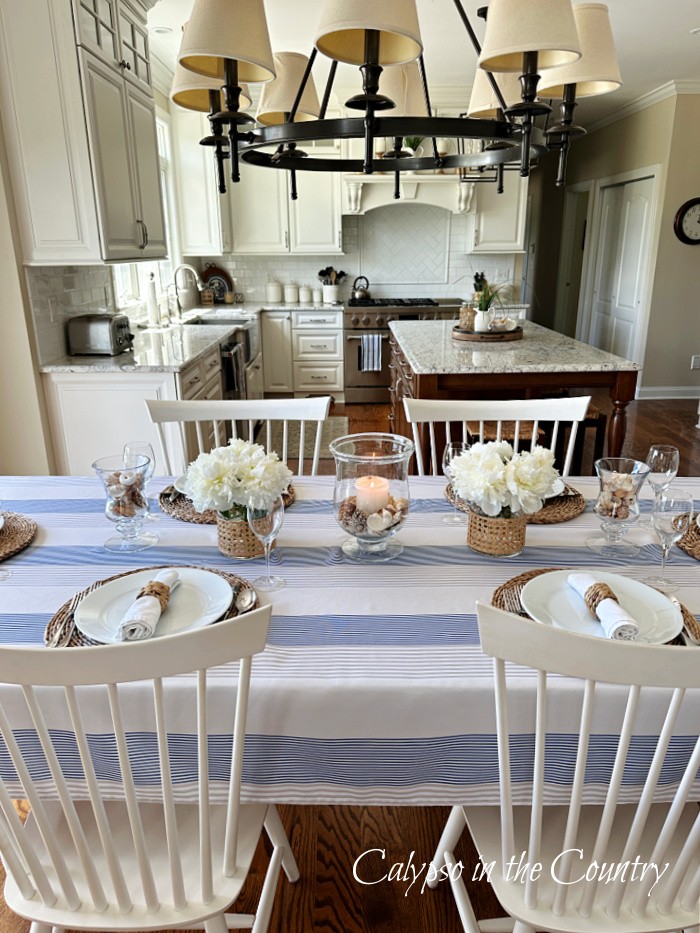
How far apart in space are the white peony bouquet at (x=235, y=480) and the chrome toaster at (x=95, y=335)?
218 cm

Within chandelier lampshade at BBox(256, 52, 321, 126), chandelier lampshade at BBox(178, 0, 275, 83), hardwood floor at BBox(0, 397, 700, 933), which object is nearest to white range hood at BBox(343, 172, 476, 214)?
chandelier lampshade at BBox(256, 52, 321, 126)

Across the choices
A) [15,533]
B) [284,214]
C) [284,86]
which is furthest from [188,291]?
[15,533]

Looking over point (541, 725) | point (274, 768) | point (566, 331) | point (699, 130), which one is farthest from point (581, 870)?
point (566, 331)

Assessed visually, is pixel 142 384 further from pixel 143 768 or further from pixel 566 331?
pixel 566 331

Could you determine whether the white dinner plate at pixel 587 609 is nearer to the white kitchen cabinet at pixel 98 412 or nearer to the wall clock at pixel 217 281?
the white kitchen cabinet at pixel 98 412

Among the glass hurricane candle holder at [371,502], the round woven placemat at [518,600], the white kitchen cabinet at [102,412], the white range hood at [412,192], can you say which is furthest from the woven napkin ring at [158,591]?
the white range hood at [412,192]

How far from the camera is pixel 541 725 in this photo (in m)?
0.81

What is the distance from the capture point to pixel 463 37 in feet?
14.1

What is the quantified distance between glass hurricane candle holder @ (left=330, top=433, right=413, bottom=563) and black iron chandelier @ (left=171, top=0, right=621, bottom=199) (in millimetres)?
624

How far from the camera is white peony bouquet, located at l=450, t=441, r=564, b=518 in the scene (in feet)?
4.17

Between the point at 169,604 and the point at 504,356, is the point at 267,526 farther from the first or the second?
the point at 504,356

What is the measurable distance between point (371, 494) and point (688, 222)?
5774 mm

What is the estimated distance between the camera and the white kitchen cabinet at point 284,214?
5746 millimetres

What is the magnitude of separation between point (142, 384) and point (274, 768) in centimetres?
245
